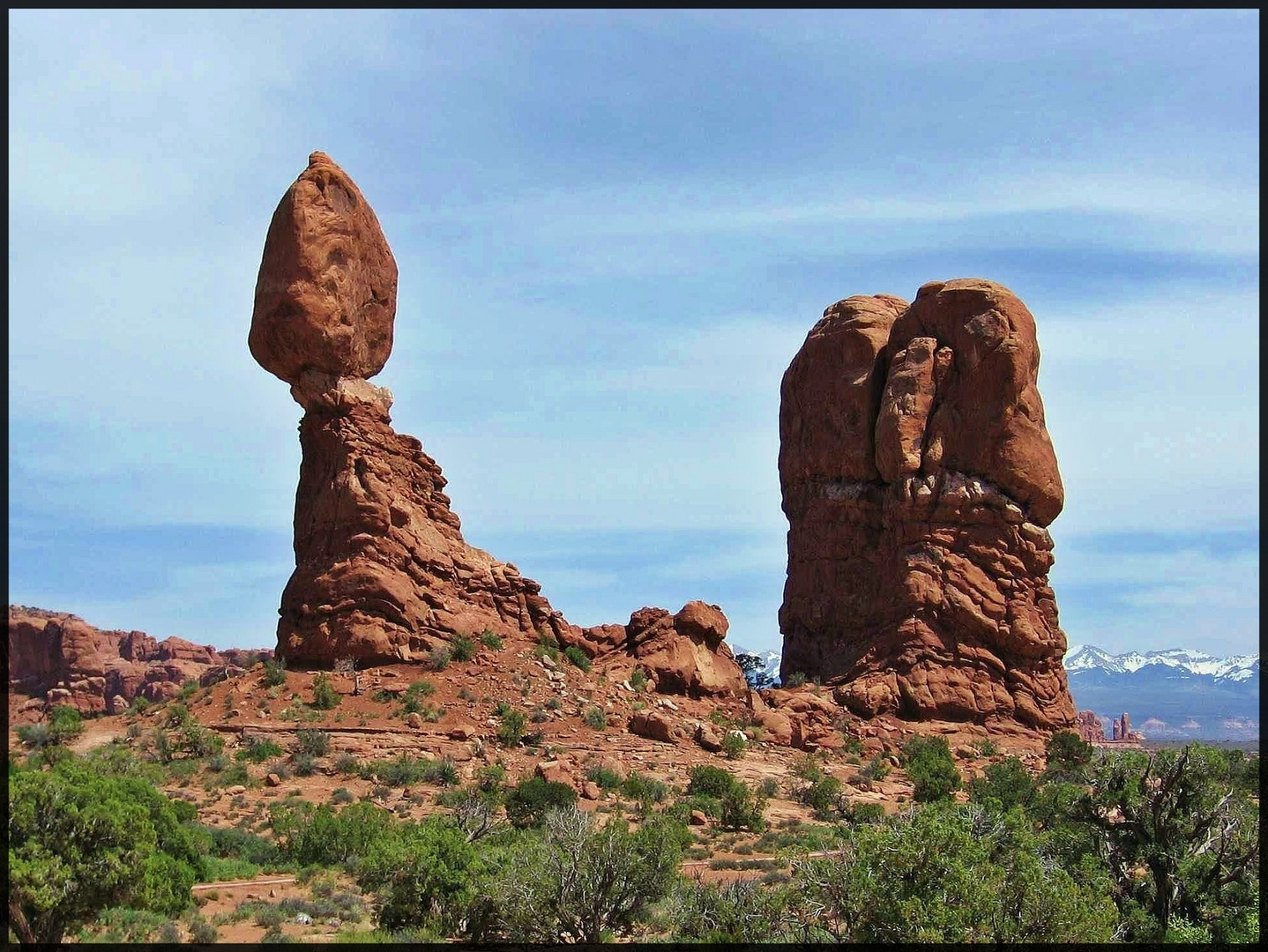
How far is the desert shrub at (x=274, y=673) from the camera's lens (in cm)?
3344

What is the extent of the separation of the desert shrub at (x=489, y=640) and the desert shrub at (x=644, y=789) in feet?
20.6

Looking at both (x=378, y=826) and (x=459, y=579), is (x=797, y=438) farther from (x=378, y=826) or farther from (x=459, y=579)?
(x=378, y=826)

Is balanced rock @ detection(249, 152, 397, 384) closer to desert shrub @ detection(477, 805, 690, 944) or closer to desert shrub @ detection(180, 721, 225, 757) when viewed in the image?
desert shrub @ detection(180, 721, 225, 757)

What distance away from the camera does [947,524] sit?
4169cm

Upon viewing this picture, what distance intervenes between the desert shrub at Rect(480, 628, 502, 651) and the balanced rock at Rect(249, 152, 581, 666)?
0.68 ft

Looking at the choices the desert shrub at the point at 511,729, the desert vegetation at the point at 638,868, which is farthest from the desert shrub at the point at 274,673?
the desert vegetation at the point at 638,868

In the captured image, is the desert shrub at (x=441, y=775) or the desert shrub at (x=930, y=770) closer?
the desert shrub at (x=441, y=775)

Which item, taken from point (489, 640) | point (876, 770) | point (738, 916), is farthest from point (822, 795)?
point (738, 916)

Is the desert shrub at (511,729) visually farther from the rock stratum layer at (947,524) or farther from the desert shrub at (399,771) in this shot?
the rock stratum layer at (947,524)

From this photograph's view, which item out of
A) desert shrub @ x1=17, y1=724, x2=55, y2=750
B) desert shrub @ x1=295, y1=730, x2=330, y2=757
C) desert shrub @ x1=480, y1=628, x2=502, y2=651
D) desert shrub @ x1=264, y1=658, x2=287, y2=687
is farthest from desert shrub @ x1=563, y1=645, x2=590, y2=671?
desert shrub @ x1=17, y1=724, x2=55, y2=750

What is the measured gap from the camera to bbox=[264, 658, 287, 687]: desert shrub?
33438 millimetres

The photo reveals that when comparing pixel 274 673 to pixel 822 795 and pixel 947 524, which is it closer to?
pixel 822 795

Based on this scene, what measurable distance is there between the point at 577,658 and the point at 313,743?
345 inches

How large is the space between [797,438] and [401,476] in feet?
50.7
